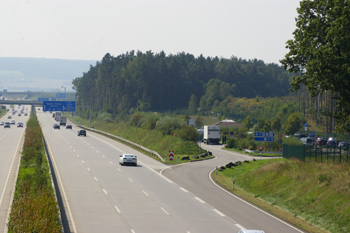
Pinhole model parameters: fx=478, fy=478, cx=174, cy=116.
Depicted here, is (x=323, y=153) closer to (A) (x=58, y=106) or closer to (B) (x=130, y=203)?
(B) (x=130, y=203)

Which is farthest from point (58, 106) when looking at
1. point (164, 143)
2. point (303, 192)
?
point (303, 192)

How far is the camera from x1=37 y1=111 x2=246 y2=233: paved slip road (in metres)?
21.4

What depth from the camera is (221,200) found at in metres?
29.5

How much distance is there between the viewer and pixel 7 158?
4928 centimetres

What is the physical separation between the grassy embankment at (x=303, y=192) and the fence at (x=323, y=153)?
4.77 ft

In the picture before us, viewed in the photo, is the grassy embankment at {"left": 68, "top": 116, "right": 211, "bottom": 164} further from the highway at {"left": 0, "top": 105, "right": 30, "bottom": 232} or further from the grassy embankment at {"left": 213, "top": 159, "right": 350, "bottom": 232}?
the grassy embankment at {"left": 213, "top": 159, "right": 350, "bottom": 232}

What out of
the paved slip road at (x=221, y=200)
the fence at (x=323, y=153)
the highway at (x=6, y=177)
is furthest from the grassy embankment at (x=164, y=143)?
the fence at (x=323, y=153)

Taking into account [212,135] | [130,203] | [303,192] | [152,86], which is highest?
[152,86]

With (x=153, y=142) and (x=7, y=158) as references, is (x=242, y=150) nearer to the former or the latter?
(x=153, y=142)

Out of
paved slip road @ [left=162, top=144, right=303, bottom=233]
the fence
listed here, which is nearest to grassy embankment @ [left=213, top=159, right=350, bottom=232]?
paved slip road @ [left=162, top=144, right=303, bottom=233]

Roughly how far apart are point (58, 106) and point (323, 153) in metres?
89.4

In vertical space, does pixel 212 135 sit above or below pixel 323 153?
below

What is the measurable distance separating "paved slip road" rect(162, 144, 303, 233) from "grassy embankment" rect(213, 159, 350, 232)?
0.97 m

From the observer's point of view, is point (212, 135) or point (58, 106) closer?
point (212, 135)
